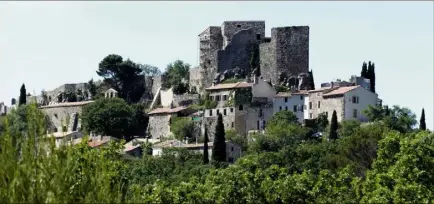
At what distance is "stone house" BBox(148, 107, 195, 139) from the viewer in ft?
329

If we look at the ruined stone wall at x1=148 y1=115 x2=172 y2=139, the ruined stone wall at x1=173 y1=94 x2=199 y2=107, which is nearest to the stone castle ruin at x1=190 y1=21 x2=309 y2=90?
the ruined stone wall at x1=173 y1=94 x2=199 y2=107

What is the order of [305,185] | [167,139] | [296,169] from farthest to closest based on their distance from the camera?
[167,139], [296,169], [305,185]

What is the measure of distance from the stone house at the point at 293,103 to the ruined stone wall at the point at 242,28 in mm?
9231

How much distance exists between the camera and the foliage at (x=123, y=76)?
110 metres

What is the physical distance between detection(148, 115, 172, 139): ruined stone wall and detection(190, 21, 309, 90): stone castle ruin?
16.1ft

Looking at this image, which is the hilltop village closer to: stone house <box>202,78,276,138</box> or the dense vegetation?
stone house <box>202,78,276,138</box>

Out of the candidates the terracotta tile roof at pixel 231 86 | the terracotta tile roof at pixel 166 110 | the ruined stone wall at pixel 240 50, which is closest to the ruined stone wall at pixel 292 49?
the ruined stone wall at pixel 240 50

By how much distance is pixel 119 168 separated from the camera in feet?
172

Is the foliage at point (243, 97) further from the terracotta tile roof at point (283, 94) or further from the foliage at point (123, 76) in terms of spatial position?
the foliage at point (123, 76)

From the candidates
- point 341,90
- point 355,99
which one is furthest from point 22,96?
point 355,99

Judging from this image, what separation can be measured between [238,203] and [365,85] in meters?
39.3

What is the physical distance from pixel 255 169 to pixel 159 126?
121ft

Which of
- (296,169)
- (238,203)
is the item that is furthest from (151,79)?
(238,203)

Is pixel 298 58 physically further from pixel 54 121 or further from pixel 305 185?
pixel 305 185
